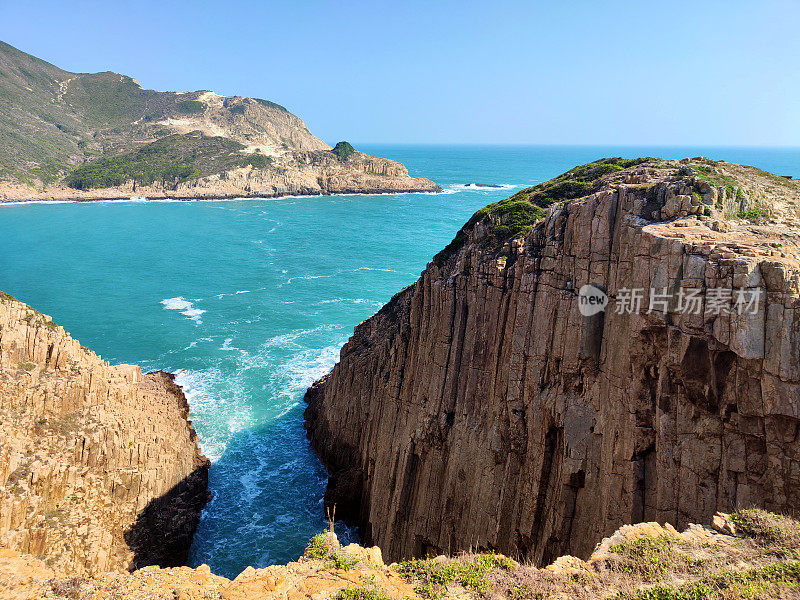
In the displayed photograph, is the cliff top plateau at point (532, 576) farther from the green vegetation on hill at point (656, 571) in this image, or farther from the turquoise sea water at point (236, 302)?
the turquoise sea water at point (236, 302)

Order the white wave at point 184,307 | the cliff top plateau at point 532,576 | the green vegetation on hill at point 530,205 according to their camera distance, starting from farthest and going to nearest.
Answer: the white wave at point 184,307 < the green vegetation on hill at point 530,205 < the cliff top plateau at point 532,576

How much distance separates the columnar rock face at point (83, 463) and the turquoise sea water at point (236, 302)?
10.4 ft

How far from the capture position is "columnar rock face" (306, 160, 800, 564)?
18.8 meters

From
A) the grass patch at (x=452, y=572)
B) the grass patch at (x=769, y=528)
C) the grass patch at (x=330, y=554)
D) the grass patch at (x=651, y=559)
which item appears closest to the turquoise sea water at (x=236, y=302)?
the grass patch at (x=330, y=554)

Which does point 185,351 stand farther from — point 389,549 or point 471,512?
point 471,512

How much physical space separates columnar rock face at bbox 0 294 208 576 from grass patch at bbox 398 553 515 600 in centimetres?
2417

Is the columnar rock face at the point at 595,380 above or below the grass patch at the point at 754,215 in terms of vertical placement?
below

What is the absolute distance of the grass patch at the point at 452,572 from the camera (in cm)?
1505

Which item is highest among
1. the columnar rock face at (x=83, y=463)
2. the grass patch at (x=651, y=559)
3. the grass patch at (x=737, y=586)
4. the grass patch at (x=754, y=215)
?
the grass patch at (x=754, y=215)

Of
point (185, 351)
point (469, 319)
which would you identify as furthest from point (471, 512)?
point (185, 351)

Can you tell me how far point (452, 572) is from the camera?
618 inches

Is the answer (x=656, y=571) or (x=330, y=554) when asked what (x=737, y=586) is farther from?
(x=330, y=554)

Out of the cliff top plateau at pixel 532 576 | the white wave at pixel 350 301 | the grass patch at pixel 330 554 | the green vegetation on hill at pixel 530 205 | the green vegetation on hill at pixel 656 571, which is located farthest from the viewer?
the white wave at pixel 350 301

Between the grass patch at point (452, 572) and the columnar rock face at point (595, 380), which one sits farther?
the columnar rock face at point (595, 380)
